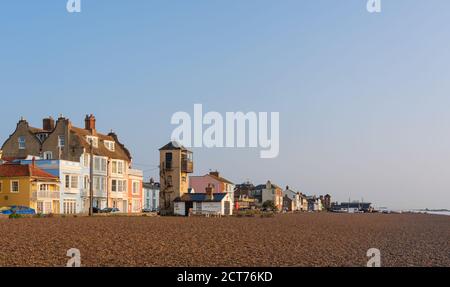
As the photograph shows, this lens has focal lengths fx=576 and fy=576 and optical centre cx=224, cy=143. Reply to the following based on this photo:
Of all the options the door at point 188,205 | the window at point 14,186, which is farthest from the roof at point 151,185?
the window at point 14,186

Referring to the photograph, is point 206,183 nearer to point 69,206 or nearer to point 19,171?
point 69,206

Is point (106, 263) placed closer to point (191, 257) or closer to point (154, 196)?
point (191, 257)

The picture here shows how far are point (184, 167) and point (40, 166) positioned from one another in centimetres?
2137

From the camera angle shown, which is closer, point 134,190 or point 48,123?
point 48,123

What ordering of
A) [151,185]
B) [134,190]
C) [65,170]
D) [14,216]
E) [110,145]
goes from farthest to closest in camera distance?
1. [151,185]
2. [134,190]
3. [110,145]
4. [65,170]
5. [14,216]

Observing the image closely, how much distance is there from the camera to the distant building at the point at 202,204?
7438 cm

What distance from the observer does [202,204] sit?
2958 inches

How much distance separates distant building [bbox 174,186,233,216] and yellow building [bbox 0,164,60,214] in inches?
803

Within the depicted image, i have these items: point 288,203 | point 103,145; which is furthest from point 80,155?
point 288,203

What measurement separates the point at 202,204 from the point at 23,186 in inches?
977

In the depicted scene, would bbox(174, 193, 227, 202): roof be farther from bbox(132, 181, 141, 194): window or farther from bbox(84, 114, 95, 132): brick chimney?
bbox(84, 114, 95, 132): brick chimney

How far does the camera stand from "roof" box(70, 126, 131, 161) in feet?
226

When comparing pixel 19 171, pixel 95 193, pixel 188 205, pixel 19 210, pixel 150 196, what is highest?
pixel 19 171
